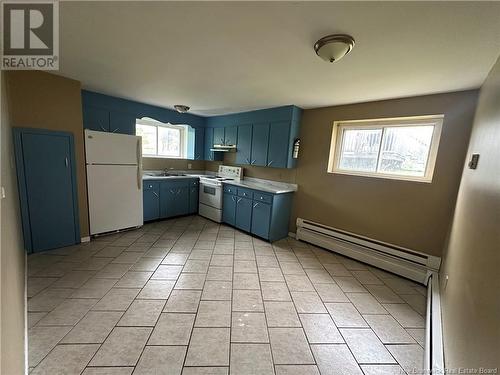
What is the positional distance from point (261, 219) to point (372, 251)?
1.71m

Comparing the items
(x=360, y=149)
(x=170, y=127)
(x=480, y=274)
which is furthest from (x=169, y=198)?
(x=480, y=274)

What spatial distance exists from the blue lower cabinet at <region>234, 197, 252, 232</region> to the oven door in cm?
51

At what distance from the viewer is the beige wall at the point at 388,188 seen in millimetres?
2312

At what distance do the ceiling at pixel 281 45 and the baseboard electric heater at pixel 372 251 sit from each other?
1.95 metres

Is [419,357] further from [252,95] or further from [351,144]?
[252,95]

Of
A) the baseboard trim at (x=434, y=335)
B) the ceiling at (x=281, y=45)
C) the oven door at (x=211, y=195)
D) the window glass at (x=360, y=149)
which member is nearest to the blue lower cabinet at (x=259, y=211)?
the oven door at (x=211, y=195)

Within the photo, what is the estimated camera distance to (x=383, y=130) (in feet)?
A: 9.39

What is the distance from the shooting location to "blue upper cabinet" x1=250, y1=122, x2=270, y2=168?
379 centimetres

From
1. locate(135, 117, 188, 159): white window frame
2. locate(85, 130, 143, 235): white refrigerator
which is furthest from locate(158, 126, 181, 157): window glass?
locate(85, 130, 143, 235): white refrigerator

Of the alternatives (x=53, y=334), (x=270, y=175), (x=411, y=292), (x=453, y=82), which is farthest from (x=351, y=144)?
(x=53, y=334)

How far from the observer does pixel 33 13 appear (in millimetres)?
1362

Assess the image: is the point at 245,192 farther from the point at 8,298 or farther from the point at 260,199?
the point at 8,298

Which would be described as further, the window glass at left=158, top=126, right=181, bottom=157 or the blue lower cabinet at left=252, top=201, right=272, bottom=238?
the window glass at left=158, top=126, right=181, bottom=157

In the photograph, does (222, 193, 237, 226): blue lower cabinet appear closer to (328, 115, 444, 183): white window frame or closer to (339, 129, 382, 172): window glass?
(328, 115, 444, 183): white window frame
